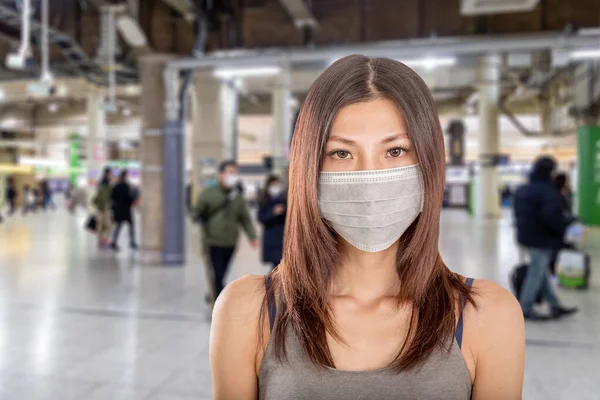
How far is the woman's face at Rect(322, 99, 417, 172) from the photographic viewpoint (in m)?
1.01

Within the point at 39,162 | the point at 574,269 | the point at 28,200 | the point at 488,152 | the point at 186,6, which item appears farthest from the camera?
the point at 39,162

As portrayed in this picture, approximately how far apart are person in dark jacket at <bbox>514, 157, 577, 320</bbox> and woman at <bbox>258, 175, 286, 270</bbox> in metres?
2.38

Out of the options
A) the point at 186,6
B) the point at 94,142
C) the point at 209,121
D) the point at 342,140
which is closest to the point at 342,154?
the point at 342,140

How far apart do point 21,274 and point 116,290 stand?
2176 millimetres

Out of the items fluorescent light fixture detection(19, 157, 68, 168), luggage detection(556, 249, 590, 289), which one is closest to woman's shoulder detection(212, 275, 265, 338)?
luggage detection(556, 249, 590, 289)

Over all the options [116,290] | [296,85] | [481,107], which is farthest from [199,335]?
[481,107]

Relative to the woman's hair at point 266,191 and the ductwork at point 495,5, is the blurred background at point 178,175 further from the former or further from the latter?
the woman's hair at point 266,191

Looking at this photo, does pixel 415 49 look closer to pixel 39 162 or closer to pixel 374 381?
pixel 374 381

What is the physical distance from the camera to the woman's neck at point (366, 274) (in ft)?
3.68

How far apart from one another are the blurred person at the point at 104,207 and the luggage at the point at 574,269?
27.7ft

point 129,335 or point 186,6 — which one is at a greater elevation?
point 186,6

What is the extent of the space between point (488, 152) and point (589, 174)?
6.63 metres

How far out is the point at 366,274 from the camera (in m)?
1.13

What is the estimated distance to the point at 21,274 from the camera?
→ 7691 millimetres
